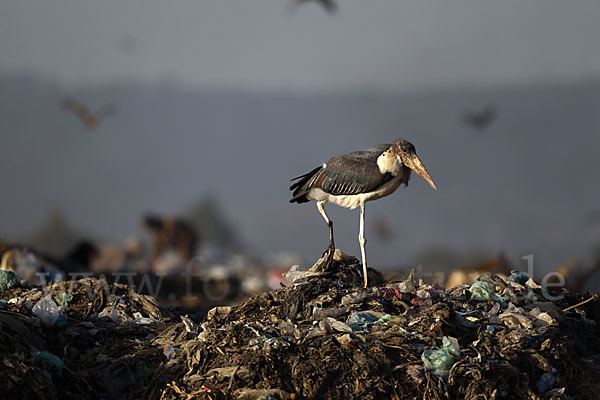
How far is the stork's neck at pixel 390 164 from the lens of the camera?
249 inches

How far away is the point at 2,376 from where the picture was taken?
4.43 meters

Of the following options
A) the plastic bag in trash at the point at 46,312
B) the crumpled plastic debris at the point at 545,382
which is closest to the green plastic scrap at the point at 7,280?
the plastic bag in trash at the point at 46,312

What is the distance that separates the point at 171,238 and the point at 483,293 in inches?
517

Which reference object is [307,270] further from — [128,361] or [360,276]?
[128,361]

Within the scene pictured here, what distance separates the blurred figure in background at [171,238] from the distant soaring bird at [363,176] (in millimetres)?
11095

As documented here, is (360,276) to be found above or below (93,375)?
above

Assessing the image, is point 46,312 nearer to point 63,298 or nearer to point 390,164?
point 63,298

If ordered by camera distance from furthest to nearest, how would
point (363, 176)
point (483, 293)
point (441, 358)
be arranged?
point (363, 176)
point (483, 293)
point (441, 358)

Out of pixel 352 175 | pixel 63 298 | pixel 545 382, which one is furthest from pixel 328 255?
pixel 63 298

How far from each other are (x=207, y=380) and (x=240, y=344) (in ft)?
1.42

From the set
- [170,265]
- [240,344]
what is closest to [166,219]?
[170,265]

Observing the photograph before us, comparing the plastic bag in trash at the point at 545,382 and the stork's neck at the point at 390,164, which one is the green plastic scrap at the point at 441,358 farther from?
the stork's neck at the point at 390,164

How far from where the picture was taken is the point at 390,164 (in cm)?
633

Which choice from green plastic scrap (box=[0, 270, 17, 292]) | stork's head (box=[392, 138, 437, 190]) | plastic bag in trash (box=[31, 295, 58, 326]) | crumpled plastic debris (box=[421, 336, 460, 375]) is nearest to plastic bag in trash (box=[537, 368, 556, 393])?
crumpled plastic debris (box=[421, 336, 460, 375])
